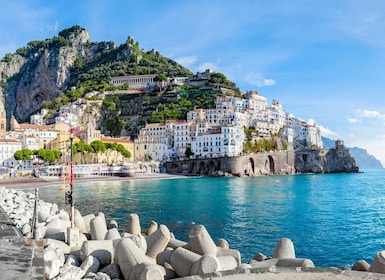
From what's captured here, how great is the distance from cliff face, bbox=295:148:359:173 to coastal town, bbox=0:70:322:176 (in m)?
6.59

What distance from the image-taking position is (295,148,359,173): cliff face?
10225 centimetres

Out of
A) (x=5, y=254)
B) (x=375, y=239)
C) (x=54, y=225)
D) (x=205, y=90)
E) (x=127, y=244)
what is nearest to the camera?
(x=5, y=254)

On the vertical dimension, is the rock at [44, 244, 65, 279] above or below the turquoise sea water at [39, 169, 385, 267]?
above

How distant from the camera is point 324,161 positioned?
106 meters

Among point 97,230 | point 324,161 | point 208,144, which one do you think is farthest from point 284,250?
point 324,161

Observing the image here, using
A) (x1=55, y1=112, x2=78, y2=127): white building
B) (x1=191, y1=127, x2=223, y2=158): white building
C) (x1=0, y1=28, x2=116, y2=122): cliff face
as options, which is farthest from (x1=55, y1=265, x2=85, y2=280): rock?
(x1=0, y1=28, x2=116, y2=122): cliff face

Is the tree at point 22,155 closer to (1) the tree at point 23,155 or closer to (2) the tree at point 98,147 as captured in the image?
(1) the tree at point 23,155

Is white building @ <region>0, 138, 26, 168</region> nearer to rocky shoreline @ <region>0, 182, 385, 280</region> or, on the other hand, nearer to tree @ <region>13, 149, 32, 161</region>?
tree @ <region>13, 149, 32, 161</region>

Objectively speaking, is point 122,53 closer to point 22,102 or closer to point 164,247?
point 22,102

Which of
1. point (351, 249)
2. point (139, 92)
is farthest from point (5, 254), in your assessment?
point (139, 92)

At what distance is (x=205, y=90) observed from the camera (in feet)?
417

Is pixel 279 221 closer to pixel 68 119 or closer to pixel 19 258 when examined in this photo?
pixel 19 258

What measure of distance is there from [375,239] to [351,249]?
134 inches

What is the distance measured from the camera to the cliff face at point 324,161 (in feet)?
335
